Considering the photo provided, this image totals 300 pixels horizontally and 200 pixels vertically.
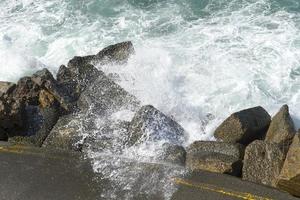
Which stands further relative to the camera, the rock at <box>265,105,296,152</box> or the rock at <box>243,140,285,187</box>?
the rock at <box>265,105,296,152</box>

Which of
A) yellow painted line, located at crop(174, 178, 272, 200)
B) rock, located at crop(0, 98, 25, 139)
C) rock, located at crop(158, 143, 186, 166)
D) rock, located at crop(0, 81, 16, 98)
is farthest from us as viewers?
rock, located at crop(0, 81, 16, 98)

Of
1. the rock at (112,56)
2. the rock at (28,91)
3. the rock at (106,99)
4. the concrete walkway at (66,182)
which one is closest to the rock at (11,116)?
the rock at (28,91)

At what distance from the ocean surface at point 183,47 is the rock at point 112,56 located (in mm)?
237

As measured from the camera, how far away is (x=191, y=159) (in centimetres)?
819

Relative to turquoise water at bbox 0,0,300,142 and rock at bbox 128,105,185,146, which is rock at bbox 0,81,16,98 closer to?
turquoise water at bbox 0,0,300,142

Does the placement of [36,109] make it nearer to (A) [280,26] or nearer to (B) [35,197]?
(B) [35,197]

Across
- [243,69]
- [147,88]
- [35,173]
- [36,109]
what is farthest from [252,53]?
[35,173]

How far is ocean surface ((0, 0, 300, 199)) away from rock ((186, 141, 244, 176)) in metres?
1.10

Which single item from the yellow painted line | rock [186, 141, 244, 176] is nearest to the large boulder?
rock [186, 141, 244, 176]

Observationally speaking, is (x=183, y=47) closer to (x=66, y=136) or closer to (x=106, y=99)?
(x=106, y=99)

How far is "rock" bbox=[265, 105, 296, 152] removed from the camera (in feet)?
27.0

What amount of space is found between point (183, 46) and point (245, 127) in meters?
4.87

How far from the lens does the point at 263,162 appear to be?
26.1 ft

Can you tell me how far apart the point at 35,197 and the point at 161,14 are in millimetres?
8931
